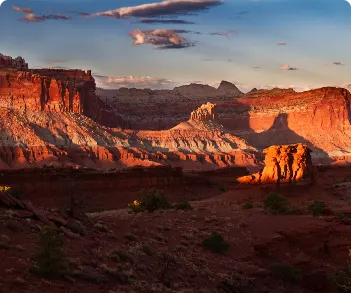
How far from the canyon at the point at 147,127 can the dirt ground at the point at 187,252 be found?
57826mm

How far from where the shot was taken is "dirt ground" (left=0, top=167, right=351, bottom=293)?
17.0 meters

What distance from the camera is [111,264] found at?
1848cm

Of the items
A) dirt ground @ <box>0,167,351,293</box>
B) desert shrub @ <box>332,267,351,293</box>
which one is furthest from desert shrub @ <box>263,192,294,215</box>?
desert shrub @ <box>332,267,351,293</box>

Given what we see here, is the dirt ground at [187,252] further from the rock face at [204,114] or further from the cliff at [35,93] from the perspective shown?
the rock face at [204,114]

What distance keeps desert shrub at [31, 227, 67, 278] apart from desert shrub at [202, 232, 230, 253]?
25.2ft

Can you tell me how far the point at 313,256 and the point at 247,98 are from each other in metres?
155

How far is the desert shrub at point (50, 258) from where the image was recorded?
15.9 metres

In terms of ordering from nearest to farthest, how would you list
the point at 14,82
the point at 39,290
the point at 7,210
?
1. the point at 39,290
2. the point at 7,210
3. the point at 14,82

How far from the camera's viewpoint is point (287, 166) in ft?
156

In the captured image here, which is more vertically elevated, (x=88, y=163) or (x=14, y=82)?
(x=14, y=82)

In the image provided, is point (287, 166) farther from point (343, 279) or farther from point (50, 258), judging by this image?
point (50, 258)

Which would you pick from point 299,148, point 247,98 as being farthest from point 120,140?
point 247,98

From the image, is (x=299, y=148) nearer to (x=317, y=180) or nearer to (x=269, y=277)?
(x=317, y=180)

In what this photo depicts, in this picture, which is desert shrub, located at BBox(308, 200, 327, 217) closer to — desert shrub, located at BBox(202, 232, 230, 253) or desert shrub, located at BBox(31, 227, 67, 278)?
desert shrub, located at BBox(202, 232, 230, 253)
